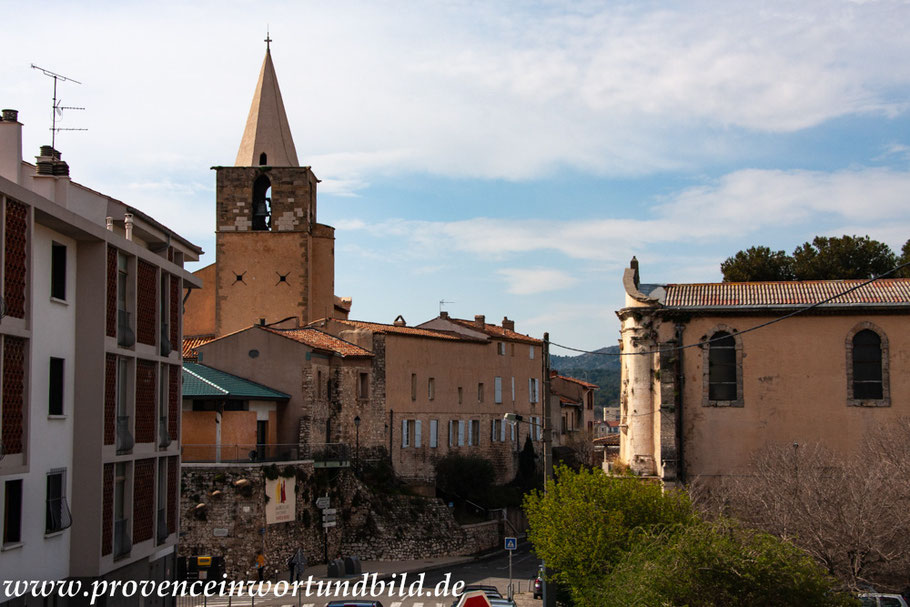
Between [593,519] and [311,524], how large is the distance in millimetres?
20996

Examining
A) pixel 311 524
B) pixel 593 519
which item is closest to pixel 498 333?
pixel 311 524

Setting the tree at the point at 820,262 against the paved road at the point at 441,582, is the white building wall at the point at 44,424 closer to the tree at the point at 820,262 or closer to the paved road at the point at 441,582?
the paved road at the point at 441,582

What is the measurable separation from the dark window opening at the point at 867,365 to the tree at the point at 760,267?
2616 centimetres

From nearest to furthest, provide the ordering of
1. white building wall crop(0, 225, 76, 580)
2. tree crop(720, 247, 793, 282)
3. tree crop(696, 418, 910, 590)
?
white building wall crop(0, 225, 76, 580), tree crop(696, 418, 910, 590), tree crop(720, 247, 793, 282)

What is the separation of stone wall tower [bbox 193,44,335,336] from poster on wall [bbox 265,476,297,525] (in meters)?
15.2

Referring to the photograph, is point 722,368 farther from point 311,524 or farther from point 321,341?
point 321,341

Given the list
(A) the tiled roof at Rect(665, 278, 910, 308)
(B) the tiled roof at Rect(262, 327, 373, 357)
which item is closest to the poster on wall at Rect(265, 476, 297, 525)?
(B) the tiled roof at Rect(262, 327, 373, 357)

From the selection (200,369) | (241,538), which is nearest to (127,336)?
(241,538)

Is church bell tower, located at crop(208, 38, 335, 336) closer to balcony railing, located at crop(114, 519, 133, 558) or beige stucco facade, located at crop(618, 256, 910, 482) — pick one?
beige stucco facade, located at crop(618, 256, 910, 482)

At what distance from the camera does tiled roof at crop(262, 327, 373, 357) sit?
48.5 m

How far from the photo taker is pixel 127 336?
2502 cm

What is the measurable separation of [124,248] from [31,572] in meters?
7.36

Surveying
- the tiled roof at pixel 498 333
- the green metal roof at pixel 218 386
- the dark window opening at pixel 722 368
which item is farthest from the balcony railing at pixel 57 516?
the tiled roof at pixel 498 333

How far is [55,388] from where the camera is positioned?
22.1 meters
